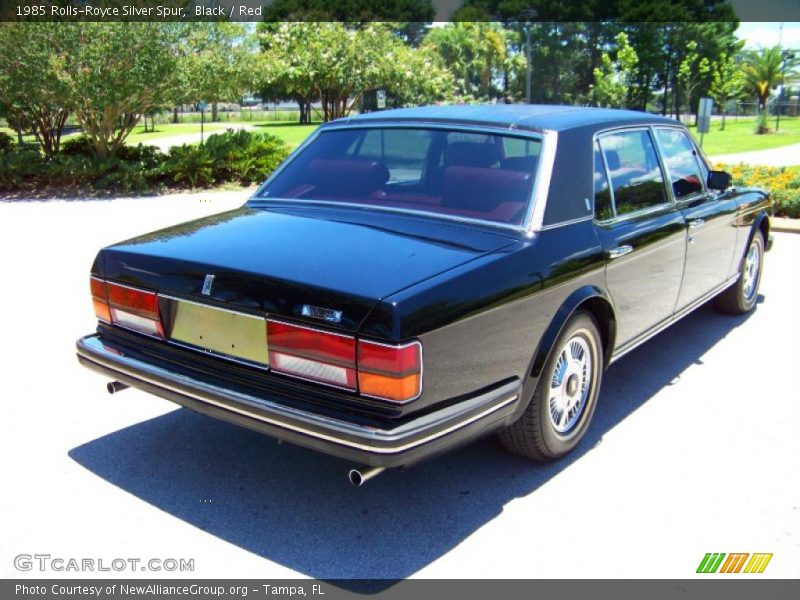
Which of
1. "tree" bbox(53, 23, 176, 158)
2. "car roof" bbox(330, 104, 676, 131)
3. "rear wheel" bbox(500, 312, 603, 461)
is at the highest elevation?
"tree" bbox(53, 23, 176, 158)

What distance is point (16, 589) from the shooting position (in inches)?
108

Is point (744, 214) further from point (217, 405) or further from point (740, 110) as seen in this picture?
point (740, 110)

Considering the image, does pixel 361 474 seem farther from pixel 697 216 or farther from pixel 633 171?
pixel 697 216

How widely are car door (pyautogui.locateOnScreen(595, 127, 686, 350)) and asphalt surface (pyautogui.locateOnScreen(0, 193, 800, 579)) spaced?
65 centimetres

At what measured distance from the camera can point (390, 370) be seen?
104 inches

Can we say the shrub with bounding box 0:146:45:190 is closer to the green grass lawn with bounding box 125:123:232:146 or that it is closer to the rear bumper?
the rear bumper

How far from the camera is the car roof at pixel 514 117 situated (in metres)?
3.84

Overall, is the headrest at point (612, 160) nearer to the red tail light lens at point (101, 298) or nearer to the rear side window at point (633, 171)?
the rear side window at point (633, 171)

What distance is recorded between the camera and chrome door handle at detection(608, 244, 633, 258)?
3792 mm

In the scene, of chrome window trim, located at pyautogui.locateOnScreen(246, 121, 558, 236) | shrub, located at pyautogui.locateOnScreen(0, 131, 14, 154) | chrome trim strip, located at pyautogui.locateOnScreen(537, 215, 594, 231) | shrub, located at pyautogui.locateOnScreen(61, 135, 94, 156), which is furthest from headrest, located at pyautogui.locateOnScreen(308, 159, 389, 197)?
shrub, located at pyautogui.locateOnScreen(0, 131, 14, 154)

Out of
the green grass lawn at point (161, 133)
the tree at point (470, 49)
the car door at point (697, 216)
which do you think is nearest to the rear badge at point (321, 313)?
the car door at point (697, 216)

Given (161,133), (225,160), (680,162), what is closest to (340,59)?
(161,133)

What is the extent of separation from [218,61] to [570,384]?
14.4 m

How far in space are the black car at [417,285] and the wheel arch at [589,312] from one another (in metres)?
0.01
